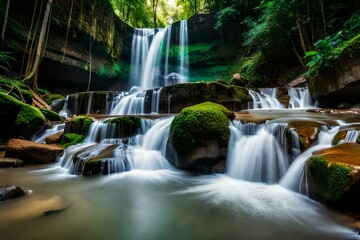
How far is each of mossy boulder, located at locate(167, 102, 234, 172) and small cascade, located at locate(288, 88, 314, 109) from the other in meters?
5.56

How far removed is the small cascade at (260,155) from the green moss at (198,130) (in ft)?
1.19

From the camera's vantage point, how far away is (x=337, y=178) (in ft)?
8.68

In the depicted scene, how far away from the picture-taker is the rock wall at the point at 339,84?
6.40 m

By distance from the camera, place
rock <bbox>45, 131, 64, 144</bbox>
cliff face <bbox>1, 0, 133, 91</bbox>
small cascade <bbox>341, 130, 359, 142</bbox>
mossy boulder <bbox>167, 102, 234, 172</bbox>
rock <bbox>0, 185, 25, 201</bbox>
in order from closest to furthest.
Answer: rock <bbox>0, 185, 25, 201</bbox>, small cascade <bbox>341, 130, 359, 142</bbox>, mossy boulder <bbox>167, 102, 234, 172</bbox>, rock <bbox>45, 131, 64, 144</bbox>, cliff face <bbox>1, 0, 133, 91</bbox>

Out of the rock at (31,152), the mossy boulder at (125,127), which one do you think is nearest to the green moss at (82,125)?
the mossy boulder at (125,127)

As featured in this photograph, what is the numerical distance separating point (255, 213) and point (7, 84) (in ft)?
33.2

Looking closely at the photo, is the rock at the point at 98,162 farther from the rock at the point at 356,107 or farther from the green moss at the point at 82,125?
the rock at the point at 356,107

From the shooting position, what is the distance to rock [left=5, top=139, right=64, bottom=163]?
562cm

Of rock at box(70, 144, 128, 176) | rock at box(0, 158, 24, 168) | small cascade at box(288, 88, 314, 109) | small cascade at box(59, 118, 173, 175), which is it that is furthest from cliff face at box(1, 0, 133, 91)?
small cascade at box(288, 88, 314, 109)

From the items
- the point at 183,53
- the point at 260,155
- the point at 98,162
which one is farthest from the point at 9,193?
the point at 183,53

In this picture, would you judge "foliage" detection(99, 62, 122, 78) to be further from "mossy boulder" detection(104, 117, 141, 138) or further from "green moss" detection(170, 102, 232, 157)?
"green moss" detection(170, 102, 232, 157)

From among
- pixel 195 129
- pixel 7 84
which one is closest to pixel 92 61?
pixel 7 84

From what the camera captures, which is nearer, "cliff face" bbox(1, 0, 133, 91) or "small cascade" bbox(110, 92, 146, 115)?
"small cascade" bbox(110, 92, 146, 115)

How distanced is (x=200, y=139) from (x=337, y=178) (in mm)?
2624
